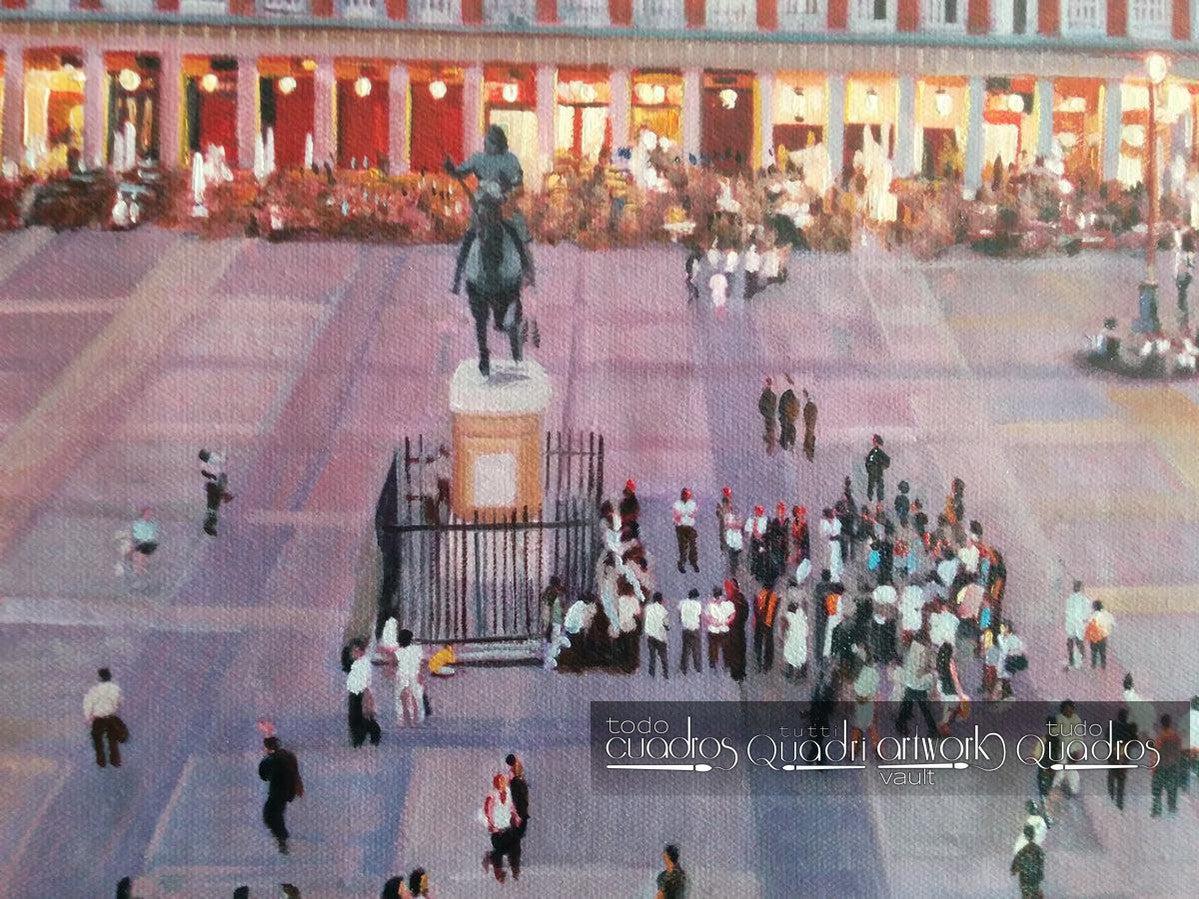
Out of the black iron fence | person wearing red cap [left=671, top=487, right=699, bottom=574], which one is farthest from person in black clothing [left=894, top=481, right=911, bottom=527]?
the black iron fence

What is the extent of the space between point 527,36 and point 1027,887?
1558 centimetres

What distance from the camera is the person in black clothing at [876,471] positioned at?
19281 millimetres

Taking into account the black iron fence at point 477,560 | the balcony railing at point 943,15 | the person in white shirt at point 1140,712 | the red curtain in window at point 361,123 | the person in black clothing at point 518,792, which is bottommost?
the person in black clothing at point 518,792

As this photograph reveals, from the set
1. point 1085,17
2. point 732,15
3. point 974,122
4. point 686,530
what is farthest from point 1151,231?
point 732,15

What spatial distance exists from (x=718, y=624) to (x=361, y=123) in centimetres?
1232

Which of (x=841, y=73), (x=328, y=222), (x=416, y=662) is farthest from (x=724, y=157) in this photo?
(x=416, y=662)

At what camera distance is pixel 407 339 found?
2180 centimetres

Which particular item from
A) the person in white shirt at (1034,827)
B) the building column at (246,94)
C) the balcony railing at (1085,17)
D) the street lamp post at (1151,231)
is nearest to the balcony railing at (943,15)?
the balcony railing at (1085,17)

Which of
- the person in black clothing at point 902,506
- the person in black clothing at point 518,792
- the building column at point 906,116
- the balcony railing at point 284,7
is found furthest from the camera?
the building column at point 906,116

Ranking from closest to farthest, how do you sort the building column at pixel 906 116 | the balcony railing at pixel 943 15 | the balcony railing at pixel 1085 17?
the balcony railing at pixel 1085 17 < the balcony railing at pixel 943 15 < the building column at pixel 906 116

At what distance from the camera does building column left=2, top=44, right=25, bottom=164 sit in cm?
2328

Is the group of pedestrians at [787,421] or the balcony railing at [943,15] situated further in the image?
the balcony railing at [943,15]

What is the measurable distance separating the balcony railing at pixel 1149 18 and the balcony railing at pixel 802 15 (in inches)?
180

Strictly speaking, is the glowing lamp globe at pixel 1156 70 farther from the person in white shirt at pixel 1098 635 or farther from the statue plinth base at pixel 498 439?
the statue plinth base at pixel 498 439
